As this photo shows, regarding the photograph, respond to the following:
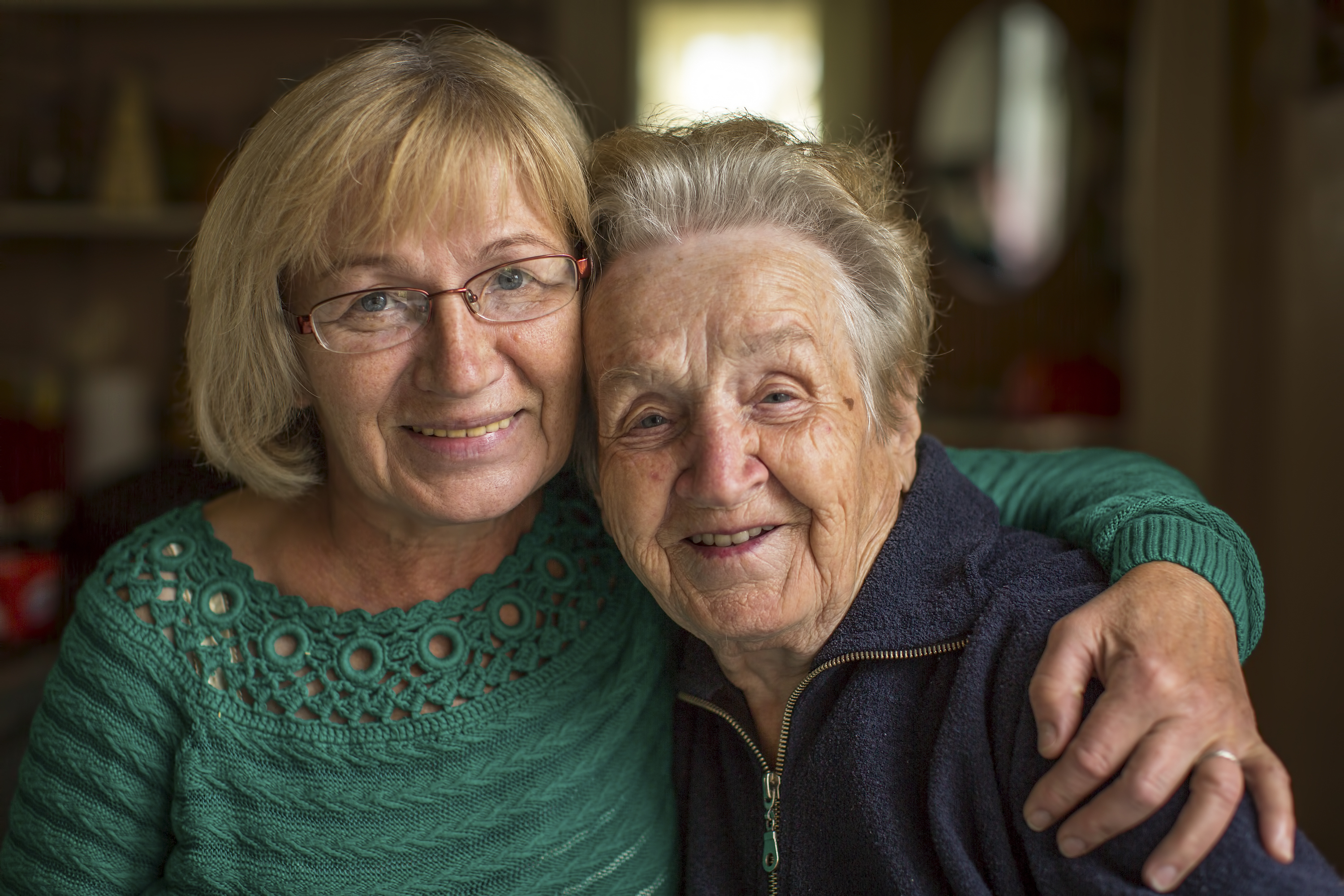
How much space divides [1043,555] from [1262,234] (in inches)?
102

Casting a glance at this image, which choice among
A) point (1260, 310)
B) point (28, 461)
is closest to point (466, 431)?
point (28, 461)

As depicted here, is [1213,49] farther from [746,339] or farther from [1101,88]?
[746,339]

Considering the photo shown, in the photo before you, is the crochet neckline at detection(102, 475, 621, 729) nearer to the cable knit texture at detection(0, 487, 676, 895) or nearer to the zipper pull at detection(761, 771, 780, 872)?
the cable knit texture at detection(0, 487, 676, 895)

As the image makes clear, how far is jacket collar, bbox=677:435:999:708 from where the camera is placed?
3.80 ft

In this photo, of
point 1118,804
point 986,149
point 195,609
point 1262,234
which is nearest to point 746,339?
point 1118,804

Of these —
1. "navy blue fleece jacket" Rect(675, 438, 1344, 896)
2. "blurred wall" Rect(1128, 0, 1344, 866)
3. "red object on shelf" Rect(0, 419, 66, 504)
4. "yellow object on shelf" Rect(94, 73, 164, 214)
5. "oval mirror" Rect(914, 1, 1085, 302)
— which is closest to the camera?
"navy blue fleece jacket" Rect(675, 438, 1344, 896)

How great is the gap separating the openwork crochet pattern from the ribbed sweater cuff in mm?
626

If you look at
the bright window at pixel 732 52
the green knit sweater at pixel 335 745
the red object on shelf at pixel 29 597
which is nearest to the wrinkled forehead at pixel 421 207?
the green knit sweater at pixel 335 745

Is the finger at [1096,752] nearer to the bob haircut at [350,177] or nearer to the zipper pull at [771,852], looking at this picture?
the zipper pull at [771,852]

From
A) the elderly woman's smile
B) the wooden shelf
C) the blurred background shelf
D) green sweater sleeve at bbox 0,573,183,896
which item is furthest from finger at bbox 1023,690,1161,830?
the wooden shelf

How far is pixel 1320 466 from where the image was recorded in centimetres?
260

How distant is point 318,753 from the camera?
4.04ft

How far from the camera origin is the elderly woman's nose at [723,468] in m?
1.12

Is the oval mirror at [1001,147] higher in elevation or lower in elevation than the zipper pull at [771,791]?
higher
